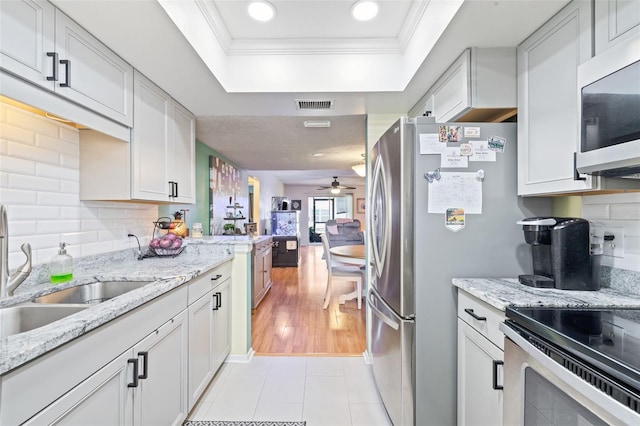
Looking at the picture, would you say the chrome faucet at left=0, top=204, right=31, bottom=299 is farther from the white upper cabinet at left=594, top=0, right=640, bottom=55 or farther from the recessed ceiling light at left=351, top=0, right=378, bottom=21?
the white upper cabinet at left=594, top=0, right=640, bottom=55

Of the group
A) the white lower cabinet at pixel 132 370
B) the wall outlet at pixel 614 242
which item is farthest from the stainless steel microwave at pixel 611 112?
the white lower cabinet at pixel 132 370

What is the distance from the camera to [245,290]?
251 centimetres

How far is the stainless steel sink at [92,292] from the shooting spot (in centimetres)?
137

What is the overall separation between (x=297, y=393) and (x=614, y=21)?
2561 mm

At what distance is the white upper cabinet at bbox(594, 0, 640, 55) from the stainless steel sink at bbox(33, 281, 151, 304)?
7.61ft

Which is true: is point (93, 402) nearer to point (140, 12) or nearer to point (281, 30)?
point (140, 12)

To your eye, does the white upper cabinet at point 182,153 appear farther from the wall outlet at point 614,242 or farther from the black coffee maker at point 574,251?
the wall outlet at point 614,242

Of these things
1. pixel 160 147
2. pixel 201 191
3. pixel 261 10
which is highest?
pixel 261 10

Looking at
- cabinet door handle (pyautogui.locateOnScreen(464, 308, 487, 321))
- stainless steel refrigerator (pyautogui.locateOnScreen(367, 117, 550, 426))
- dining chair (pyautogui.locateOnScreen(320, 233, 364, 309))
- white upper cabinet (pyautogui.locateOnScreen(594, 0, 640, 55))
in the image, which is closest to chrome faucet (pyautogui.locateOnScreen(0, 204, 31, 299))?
stainless steel refrigerator (pyautogui.locateOnScreen(367, 117, 550, 426))

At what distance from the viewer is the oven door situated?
69 cm

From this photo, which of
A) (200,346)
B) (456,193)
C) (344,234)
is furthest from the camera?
(344,234)

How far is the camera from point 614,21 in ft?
3.44

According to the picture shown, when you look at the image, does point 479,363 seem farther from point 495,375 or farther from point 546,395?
point 546,395

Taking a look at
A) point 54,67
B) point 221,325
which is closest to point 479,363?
point 221,325
